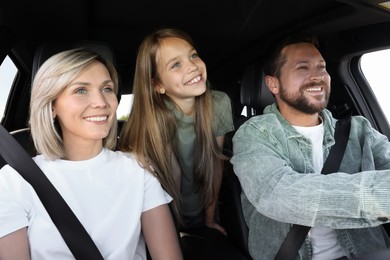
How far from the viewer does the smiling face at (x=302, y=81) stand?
5.49ft

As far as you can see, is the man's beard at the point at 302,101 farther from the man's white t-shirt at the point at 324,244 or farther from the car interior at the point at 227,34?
the man's white t-shirt at the point at 324,244

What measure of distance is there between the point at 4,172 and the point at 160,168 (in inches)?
25.8

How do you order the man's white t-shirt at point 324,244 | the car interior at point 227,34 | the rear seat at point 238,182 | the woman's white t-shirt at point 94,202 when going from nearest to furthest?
the woman's white t-shirt at point 94,202 → the man's white t-shirt at point 324,244 → the rear seat at point 238,182 → the car interior at point 227,34

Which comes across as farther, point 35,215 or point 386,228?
point 386,228

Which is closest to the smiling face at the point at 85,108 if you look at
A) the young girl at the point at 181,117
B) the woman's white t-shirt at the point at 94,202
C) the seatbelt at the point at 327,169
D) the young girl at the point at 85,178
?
the young girl at the point at 85,178

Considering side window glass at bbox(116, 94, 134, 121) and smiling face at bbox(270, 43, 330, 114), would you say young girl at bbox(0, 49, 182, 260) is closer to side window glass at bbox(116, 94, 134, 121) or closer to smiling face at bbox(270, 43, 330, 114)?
side window glass at bbox(116, 94, 134, 121)

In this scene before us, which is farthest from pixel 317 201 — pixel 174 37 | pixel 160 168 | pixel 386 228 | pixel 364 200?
pixel 174 37

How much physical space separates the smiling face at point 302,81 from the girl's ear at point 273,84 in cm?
1

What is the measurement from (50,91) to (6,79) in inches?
73.0

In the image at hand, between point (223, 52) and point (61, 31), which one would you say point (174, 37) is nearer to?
point (61, 31)

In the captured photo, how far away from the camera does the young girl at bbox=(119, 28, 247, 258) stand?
1896 mm

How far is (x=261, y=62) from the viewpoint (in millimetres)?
1979

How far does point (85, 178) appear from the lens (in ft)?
4.36

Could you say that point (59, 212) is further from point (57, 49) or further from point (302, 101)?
point (302, 101)
